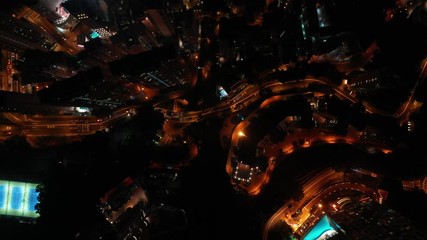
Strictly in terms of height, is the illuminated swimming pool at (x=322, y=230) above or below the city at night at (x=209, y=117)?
below

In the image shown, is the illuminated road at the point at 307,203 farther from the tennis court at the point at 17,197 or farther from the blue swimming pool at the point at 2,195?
the blue swimming pool at the point at 2,195

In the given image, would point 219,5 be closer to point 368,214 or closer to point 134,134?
point 134,134

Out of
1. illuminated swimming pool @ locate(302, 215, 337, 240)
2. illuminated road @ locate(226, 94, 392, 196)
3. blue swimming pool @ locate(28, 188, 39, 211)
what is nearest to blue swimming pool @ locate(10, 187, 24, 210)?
blue swimming pool @ locate(28, 188, 39, 211)

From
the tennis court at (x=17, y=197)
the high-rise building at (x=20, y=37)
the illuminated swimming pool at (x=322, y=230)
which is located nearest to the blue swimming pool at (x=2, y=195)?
the tennis court at (x=17, y=197)

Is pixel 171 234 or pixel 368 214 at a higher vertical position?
pixel 368 214

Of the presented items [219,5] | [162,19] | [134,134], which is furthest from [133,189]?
[219,5]
